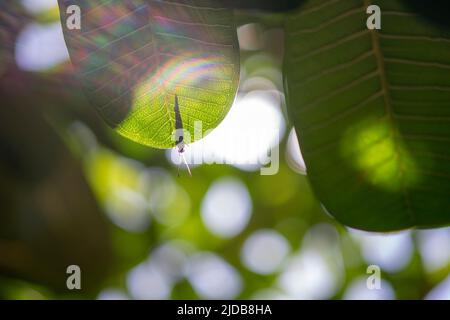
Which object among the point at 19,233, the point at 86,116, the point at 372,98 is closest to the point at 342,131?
the point at 372,98

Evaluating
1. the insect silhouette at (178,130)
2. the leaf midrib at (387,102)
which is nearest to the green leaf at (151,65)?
the insect silhouette at (178,130)

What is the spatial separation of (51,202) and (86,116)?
0.29m

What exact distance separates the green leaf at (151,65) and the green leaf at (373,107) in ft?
0.34

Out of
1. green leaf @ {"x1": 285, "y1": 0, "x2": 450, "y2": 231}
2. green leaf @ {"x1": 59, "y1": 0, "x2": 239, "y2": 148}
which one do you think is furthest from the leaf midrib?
green leaf @ {"x1": 59, "y1": 0, "x2": 239, "y2": 148}

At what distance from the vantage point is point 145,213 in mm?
2336

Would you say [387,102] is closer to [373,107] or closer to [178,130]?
[373,107]

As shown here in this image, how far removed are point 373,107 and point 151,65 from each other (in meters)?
0.31

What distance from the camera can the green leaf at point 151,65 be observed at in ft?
2.82

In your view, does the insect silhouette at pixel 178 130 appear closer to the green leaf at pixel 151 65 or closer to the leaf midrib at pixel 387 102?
the green leaf at pixel 151 65

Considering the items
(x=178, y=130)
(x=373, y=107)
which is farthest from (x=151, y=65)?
(x=373, y=107)

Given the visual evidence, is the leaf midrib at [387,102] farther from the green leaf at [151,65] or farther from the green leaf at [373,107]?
the green leaf at [151,65]
